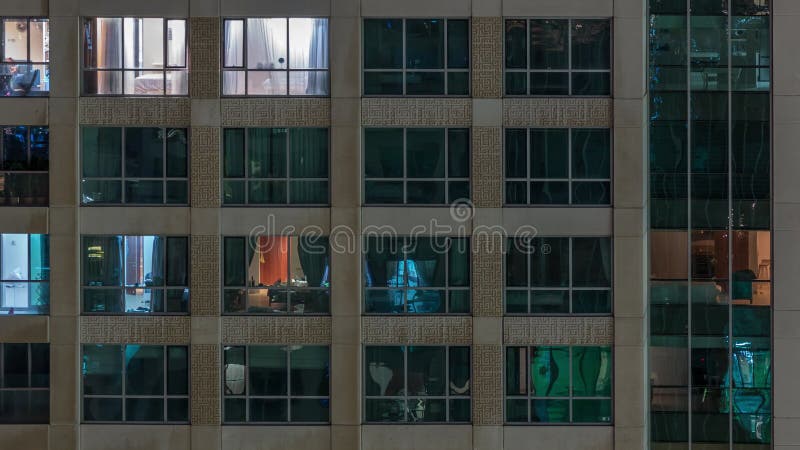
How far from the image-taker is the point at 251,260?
2005cm

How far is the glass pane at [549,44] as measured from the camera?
19906 millimetres

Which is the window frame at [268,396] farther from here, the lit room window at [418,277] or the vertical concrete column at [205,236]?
the lit room window at [418,277]

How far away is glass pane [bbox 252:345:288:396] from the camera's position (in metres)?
20.1

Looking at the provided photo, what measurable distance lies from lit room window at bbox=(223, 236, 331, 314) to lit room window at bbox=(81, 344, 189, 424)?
5.84 feet

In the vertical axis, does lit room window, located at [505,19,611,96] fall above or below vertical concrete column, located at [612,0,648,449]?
above

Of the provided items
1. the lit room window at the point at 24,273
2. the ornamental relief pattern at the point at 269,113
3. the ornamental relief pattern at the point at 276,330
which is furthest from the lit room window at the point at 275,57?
the lit room window at the point at 24,273

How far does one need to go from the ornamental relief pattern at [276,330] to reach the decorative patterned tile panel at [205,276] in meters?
0.48

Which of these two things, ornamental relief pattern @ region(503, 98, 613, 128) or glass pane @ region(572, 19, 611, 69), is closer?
ornamental relief pattern @ region(503, 98, 613, 128)

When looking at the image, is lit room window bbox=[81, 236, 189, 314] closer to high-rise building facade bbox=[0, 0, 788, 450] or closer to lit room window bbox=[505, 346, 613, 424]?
high-rise building facade bbox=[0, 0, 788, 450]

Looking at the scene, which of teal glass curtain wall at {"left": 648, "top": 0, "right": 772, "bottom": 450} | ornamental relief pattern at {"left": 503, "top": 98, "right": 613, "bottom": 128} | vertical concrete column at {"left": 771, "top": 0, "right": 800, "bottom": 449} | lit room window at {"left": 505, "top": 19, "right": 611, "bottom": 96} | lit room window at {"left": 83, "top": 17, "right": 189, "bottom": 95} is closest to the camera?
vertical concrete column at {"left": 771, "top": 0, "right": 800, "bottom": 449}

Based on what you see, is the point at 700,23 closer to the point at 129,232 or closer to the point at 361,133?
the point at 361,133

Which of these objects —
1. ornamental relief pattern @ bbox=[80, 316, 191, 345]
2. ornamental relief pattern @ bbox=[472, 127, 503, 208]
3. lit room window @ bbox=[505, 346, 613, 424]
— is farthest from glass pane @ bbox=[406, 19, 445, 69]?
ornamental relief pattern @ bbox=[80, 316, 191, 345]

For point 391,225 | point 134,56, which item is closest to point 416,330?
point 391,225

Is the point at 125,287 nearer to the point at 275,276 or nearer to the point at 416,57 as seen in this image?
the point at 275,276
